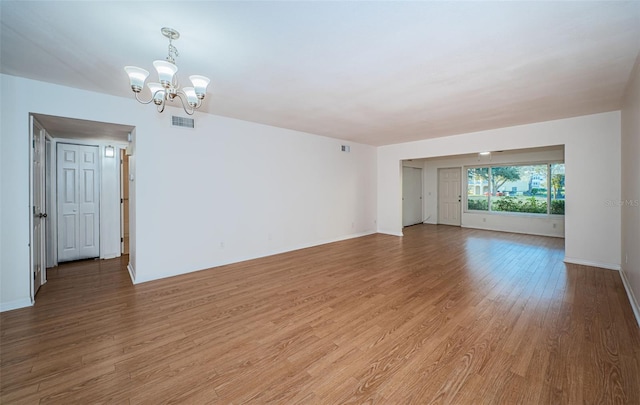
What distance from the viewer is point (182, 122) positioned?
3975 millimetres

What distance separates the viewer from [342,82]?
9.74 ft

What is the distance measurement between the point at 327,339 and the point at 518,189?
26.9ft

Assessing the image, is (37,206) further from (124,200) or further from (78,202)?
(124,200)

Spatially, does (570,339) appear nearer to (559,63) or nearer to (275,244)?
(559,63)

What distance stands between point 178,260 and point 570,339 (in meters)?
4.77

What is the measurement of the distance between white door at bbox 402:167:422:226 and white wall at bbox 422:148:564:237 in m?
0.31

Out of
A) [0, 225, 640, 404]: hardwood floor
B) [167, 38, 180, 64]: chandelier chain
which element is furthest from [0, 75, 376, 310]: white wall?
[167, 38, 180, 64]: chandelier chain

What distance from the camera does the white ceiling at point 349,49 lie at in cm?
180

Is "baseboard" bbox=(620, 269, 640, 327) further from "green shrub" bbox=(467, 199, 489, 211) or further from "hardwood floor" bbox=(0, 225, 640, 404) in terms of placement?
"green shrub" bbox=(467, 199, 489, 211)

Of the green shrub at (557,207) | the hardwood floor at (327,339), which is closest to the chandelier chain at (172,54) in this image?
the hardwood floor at (327,339)

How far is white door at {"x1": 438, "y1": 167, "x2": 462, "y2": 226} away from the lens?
897 cm

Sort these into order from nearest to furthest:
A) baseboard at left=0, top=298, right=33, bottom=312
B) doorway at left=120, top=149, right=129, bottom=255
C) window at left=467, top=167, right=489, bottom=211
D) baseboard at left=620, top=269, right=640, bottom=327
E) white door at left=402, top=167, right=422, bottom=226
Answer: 1. baseboard at left=620, top=269, right=640, bottom=327
2. baseboard at left=0, top=298, right=33, bottom=312
3. doorway at left=120, top=149, right=129, bottom=255
4. window at left=467, top=167, right=489, bottom=211
5. white door at left=402, top=167, right=422, bottom=226

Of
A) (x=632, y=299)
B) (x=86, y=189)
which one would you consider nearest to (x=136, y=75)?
(x=86, y=189)

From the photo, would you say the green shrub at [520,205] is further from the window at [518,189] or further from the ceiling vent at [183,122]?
the ceiling vent at [183,122]
